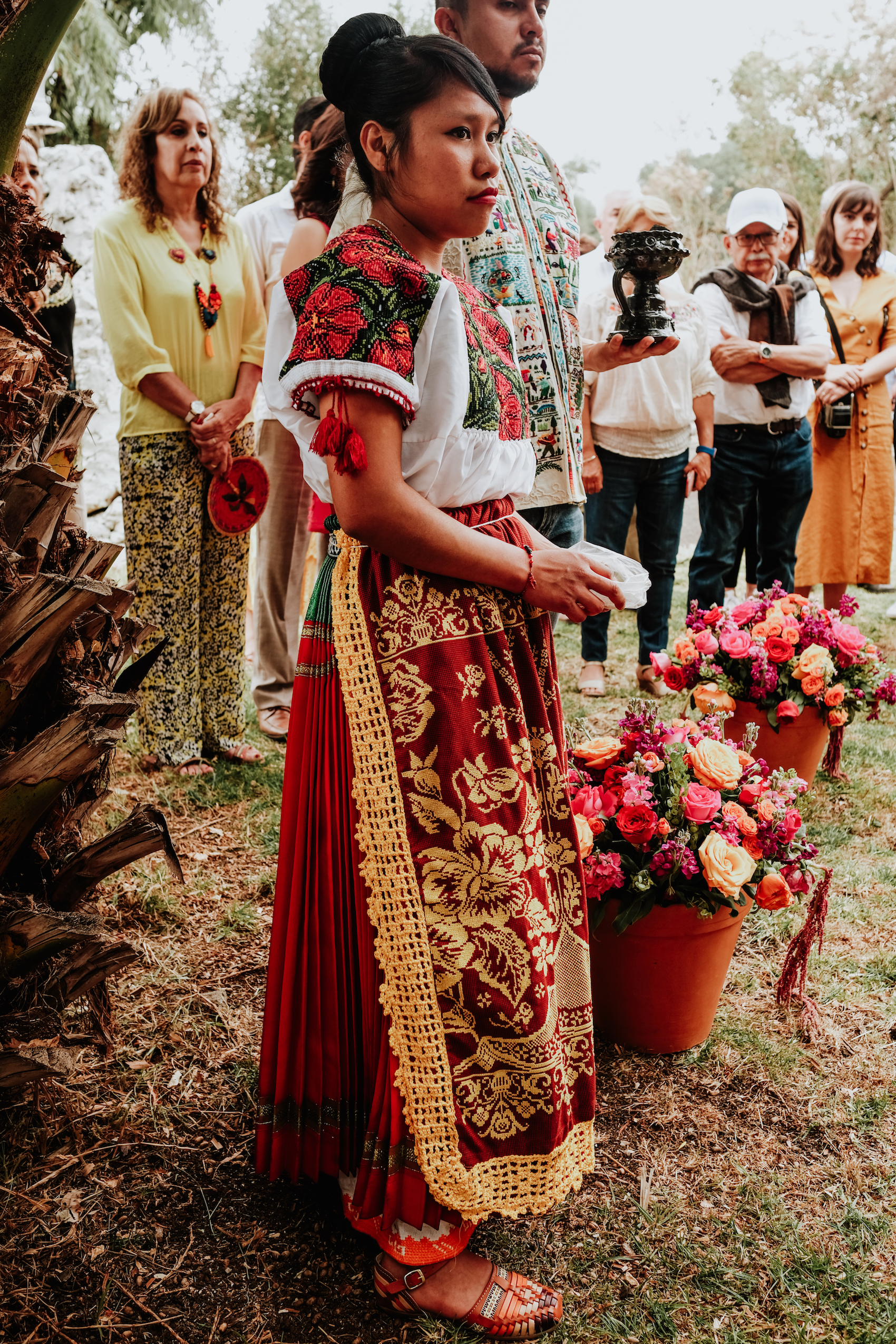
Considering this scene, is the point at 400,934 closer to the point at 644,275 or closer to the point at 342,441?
the point at 342,441

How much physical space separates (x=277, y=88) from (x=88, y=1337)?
17428mm

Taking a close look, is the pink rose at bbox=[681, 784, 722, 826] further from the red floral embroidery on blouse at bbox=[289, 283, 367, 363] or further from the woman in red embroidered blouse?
the red floral embroidery on blouse at bbox=[289, 283, 367, 363]

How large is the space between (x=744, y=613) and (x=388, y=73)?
2550 mm

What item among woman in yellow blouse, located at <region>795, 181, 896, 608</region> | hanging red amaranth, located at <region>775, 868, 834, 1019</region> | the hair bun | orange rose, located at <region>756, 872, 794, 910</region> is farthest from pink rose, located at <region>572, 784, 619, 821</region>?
woman in yellow blouse, located at <region>795, 181, 896, 608</region>

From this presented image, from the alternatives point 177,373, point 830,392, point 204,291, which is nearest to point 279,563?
point 177,373

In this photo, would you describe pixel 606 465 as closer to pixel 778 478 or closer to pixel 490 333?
pixel 778 478

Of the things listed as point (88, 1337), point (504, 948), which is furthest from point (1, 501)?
point (88, 1337)

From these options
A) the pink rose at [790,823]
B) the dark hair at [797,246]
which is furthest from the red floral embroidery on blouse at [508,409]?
the dark hair at [797,246]

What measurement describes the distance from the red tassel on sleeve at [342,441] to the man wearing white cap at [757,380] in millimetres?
3653

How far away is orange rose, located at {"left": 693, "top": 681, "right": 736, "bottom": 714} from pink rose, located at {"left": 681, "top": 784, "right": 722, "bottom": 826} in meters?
1.11

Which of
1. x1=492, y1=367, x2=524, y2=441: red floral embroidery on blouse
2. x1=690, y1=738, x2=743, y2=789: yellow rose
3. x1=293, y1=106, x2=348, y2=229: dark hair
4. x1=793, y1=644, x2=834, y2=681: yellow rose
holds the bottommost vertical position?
x1=690, y1=738, x2=743, y2=789: yellow rose

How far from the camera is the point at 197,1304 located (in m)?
1.69

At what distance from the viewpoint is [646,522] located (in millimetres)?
4777

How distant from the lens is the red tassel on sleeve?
1.38 m
